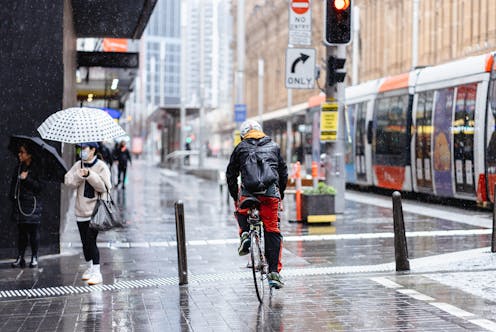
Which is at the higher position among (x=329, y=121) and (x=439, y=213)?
(x=329, y=121)

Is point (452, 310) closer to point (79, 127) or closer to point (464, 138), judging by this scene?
point (79, 127)

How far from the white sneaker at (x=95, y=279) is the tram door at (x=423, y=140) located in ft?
44.7

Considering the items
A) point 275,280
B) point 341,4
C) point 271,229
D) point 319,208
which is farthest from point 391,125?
point 275,280

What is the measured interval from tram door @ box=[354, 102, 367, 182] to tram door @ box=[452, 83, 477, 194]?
7.78 metres

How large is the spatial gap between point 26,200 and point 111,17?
713cm

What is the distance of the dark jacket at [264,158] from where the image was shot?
882cm

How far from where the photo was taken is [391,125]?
25.6m

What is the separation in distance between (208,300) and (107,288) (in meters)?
1.50

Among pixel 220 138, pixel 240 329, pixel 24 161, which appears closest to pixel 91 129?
pixel 24 161

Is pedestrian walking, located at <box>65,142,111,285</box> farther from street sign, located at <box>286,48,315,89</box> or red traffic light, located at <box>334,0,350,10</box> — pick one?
street sign, located at <box>286,48,315,89</box>

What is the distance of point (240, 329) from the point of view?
746 cm

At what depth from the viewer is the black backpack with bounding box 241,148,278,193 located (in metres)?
8.63

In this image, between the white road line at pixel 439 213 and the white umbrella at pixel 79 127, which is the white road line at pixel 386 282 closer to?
the white umbrella at pixel 79 127

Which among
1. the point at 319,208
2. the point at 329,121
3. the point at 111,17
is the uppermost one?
the point at 111,17
